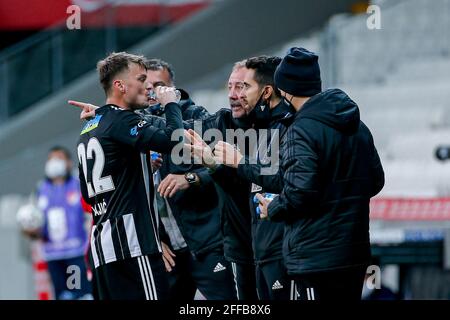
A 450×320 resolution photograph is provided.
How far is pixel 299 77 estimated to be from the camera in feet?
20.4

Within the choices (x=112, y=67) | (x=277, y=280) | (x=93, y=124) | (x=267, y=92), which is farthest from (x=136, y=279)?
(x=267, y=92)

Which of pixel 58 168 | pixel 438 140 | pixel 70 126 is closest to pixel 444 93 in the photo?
pixel 438 140

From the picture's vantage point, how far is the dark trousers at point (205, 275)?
7.82 m

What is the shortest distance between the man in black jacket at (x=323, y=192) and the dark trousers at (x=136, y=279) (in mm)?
905

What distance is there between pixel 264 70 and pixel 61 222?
5.64 meters

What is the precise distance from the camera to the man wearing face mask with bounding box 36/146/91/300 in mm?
12125

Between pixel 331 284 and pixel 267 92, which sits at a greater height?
pixel 267 92

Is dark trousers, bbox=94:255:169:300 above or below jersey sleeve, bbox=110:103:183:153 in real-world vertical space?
below

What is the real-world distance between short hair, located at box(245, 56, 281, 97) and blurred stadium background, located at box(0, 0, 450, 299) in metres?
3.52

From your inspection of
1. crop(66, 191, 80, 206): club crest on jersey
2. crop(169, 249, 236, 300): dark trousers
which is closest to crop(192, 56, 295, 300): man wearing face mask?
crop(169, 249, 236, 300): dark trousers

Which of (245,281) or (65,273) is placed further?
(65,273)

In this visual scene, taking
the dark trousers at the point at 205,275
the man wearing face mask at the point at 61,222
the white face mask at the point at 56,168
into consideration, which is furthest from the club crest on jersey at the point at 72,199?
the dark trousers at the point at 205,275

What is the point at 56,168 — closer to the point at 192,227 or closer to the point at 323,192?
the point at 192,227

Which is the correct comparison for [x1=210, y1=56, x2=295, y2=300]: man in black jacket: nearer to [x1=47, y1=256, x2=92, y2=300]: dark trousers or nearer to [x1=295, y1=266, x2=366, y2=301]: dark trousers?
[x1=295, y1=266, x2=366, y2=301]: dark trousers
